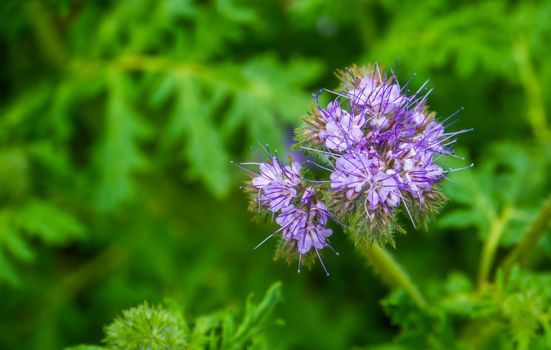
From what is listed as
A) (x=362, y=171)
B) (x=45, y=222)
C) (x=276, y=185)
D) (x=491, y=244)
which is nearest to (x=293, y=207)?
(x=276, y=185)

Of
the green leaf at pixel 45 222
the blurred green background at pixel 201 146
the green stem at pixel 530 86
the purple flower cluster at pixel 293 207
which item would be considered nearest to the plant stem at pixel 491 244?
the blurred green background at pixel 201 146

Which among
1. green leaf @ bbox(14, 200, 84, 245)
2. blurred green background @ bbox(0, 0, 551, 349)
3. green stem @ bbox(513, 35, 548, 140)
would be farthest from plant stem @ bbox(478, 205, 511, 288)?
green leaf @ bbox(14, 200, 84, 245)

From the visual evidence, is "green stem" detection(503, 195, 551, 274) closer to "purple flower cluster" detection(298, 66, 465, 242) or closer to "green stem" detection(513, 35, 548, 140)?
"purple flower cluster" detection(298, 66, 465, 242)

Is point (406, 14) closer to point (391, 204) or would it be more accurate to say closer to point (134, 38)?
point (134, 38)

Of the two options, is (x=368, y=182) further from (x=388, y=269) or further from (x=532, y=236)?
(x=532, y=236)

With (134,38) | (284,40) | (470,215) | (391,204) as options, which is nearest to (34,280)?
(134,38)
